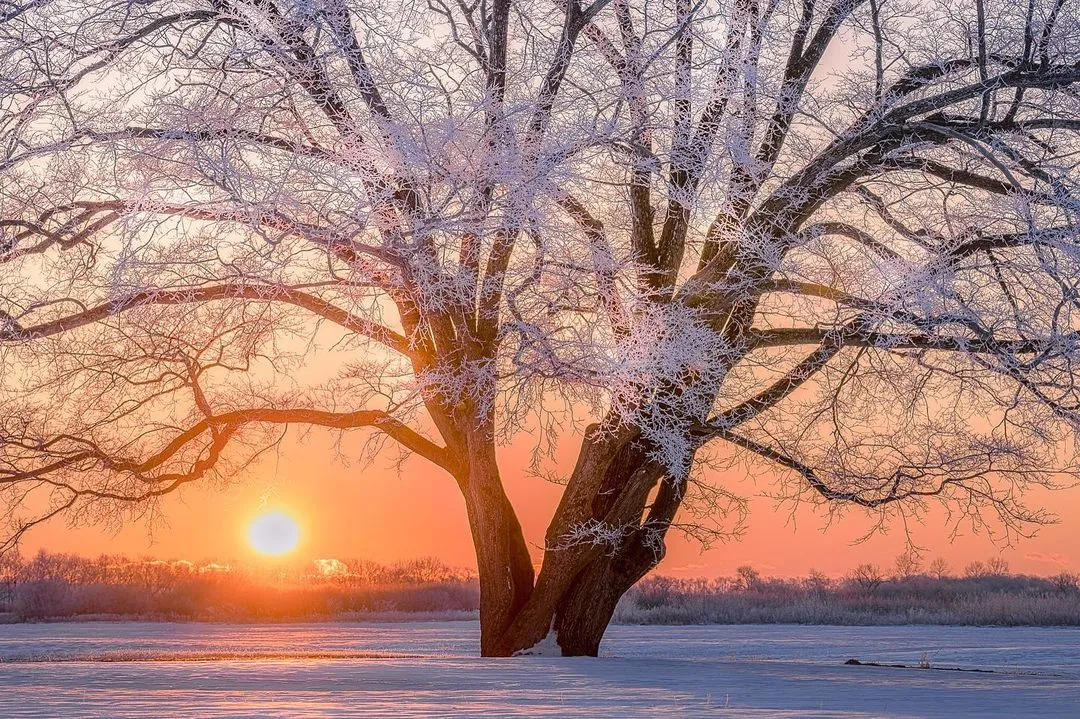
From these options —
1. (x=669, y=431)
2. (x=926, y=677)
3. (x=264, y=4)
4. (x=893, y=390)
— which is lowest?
(x=926, y=677)

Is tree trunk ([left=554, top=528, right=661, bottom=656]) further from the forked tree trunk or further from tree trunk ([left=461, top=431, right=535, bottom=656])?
tree trunk ([left=461, top=431, right=535, bottom=656])

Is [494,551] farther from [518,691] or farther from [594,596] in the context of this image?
[518,691]

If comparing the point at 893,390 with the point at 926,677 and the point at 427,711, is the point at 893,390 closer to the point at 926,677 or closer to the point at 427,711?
the point at 926,677

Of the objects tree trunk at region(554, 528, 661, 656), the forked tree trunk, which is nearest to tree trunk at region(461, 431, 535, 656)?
the forked tree trunk

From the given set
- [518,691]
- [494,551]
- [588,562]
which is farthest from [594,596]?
[518,691]

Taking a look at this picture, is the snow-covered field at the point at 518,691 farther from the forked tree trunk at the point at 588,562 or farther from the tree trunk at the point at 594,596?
the tree trunk at the point at 594,596

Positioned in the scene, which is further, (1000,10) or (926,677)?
(1000,10)

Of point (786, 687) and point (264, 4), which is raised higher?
point (264, 4)

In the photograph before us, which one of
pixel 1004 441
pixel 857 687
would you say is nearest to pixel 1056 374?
pixel 1004 441

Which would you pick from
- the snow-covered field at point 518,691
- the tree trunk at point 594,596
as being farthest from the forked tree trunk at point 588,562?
the snow-covered field at point 518,691

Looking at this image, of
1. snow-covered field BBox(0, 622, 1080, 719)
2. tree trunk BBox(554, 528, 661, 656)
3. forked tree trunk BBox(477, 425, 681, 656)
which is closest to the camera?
snow-covered field BBox(0, 622, 1080, 719)

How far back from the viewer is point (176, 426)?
15.8 meters

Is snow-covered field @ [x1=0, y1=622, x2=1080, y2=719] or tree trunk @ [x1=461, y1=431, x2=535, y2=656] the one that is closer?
snow-covered field @ [x1=0, y1=622, x2=1080, y2=719]

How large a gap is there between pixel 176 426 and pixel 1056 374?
33.4ft
